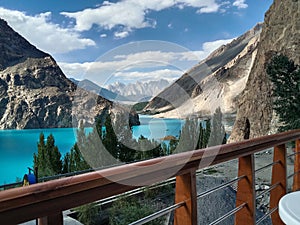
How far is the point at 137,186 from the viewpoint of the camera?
676 mm

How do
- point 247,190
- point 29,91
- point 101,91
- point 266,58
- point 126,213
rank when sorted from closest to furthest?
point 247,190, point 101,91, point 126,213, point 266,58, point 29,91

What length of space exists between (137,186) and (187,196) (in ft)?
0.77

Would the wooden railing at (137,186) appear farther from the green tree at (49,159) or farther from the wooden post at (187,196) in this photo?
the green tree at (49,159)

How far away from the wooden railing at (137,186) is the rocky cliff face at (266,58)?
1486cm

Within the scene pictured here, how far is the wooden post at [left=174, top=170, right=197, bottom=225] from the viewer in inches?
33.4

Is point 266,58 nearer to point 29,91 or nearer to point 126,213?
point 126,213

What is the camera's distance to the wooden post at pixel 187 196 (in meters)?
0.85

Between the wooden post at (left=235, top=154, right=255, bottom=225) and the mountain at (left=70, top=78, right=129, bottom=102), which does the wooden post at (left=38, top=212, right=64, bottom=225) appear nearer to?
the wooden post at (left=235, top=154, right=255, bottom=225)

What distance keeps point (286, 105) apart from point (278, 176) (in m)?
8.50

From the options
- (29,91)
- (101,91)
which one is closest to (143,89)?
(101,91)

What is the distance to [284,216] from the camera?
70cm

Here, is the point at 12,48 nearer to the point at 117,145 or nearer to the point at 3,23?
the point at 3,23

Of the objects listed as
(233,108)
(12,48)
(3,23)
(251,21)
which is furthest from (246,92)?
(3,23)

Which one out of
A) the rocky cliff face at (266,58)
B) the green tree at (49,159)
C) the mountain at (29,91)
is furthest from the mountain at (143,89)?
the mountain at (29,91)
